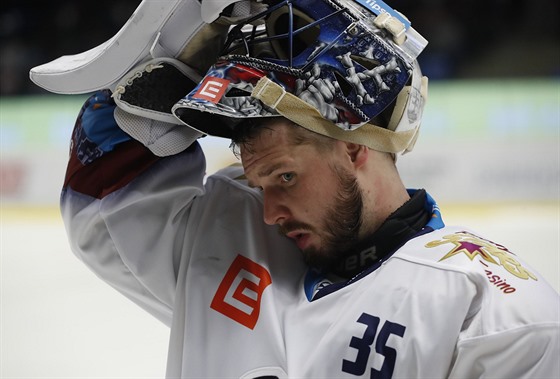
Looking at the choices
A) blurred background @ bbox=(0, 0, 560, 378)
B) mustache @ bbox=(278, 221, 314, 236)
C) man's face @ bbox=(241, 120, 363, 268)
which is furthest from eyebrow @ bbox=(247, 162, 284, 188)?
blurred background @ bbox=(0, 0, 560, 378)

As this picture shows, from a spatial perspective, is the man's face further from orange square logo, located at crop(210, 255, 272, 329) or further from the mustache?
orange square logo, located at crop(210, 255, 272, 329)

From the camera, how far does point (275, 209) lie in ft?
5.49

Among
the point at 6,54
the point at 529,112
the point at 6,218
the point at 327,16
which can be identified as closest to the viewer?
the point at 327,16

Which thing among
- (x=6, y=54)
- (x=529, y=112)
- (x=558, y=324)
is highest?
(x=558, y=324)

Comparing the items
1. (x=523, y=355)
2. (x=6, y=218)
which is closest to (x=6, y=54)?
(x=6, y=218)

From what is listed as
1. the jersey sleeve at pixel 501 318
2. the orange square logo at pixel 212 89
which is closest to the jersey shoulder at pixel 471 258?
the jersey sleeve at pixel 501 318

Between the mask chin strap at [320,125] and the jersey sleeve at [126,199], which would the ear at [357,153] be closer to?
the mask chin strap at [320,125]

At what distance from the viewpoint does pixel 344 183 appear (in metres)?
1.67

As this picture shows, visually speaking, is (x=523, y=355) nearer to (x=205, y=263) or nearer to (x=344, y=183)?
(x=344, y=183)

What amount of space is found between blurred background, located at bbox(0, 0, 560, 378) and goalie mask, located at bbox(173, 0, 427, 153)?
1140 mm

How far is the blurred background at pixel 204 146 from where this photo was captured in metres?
2.85

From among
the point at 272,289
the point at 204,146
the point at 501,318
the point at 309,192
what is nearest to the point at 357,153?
the point at 309,192

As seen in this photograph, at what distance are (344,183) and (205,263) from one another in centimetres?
33

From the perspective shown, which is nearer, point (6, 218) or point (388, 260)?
point (388, 260)
